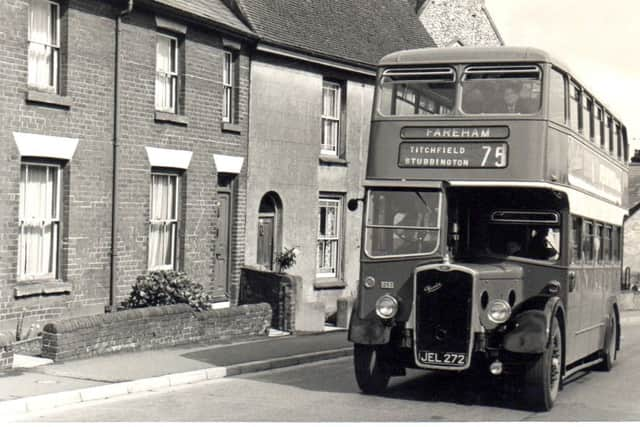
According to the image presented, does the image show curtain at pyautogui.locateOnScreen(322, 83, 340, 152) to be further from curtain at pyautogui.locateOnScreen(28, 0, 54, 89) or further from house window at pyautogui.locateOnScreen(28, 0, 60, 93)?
curtain at pyautogui.locateOnScreen(28, 0, 54, 89)

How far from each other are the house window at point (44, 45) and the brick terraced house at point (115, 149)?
20 millimetres

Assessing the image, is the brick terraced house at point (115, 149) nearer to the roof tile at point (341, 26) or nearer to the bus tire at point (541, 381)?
the roof tile at point (341, 26)

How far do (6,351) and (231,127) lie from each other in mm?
9158

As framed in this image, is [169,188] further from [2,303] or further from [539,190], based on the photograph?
[539,190]

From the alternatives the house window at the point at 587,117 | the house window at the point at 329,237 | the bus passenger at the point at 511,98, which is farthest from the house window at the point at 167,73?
the bus passenger at the point at 511,98

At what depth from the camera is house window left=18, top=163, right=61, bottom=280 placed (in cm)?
1555

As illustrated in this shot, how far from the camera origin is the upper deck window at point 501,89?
12.1m

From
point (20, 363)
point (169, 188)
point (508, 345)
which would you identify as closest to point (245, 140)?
point (169, 188)

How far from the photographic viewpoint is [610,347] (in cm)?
1638

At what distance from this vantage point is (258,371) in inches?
567

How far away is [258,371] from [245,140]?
26.3 ft

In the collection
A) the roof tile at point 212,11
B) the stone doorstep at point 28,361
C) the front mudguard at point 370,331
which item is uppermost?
the roof tile at point 212,11

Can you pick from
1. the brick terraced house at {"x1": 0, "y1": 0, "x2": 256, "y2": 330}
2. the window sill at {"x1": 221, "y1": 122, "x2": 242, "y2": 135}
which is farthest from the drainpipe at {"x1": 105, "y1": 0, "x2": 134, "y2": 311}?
the window sill at {"x1": 221, "y1": 122, "x2": 242, "y2": 135}

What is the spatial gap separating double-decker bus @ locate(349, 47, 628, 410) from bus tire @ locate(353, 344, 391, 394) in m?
0.02
